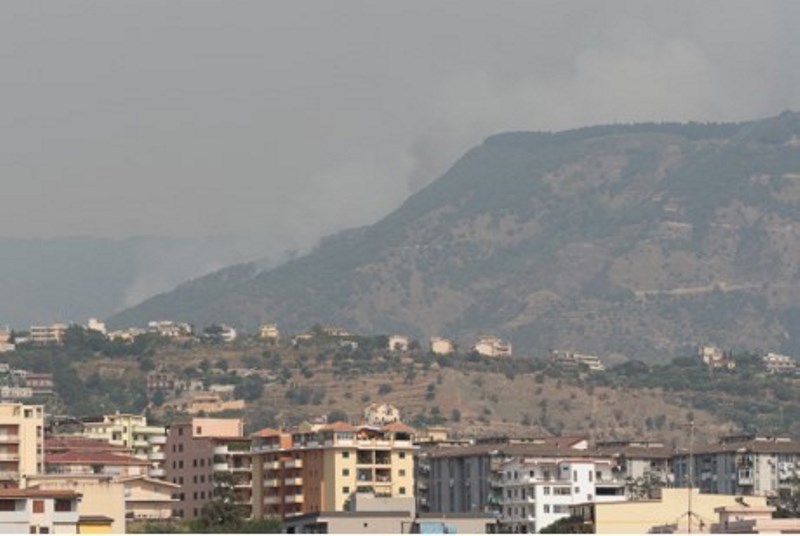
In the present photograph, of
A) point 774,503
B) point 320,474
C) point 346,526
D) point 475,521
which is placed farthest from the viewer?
point 320,474

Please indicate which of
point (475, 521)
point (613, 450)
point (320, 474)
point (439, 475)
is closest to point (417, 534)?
point (475, 521)

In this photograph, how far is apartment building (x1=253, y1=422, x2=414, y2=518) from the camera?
545 feet

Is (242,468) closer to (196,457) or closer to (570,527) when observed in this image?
(196,457)

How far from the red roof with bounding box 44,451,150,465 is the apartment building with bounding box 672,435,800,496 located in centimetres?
3866

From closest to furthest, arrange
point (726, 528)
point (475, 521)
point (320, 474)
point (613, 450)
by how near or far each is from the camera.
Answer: point (726, 528) → point (475, 521) → point (320, 474) → point (613, 450)

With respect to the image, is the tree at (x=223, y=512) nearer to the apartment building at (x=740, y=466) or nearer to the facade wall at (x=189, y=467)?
the facade wall at (x=189, y=467)

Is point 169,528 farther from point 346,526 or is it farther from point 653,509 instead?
point 653,509

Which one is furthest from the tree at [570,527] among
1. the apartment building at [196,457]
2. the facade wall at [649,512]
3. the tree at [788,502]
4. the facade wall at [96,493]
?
the apartment building at [196,457]

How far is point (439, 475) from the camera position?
186 meters

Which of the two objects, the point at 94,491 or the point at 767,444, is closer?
the point at 94,491

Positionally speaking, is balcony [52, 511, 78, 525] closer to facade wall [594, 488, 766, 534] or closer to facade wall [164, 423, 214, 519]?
facade wall [594, 488, 766, 534]

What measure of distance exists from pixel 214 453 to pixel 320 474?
11825 mm

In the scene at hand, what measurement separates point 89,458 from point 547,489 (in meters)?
25.5

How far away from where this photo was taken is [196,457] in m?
178
